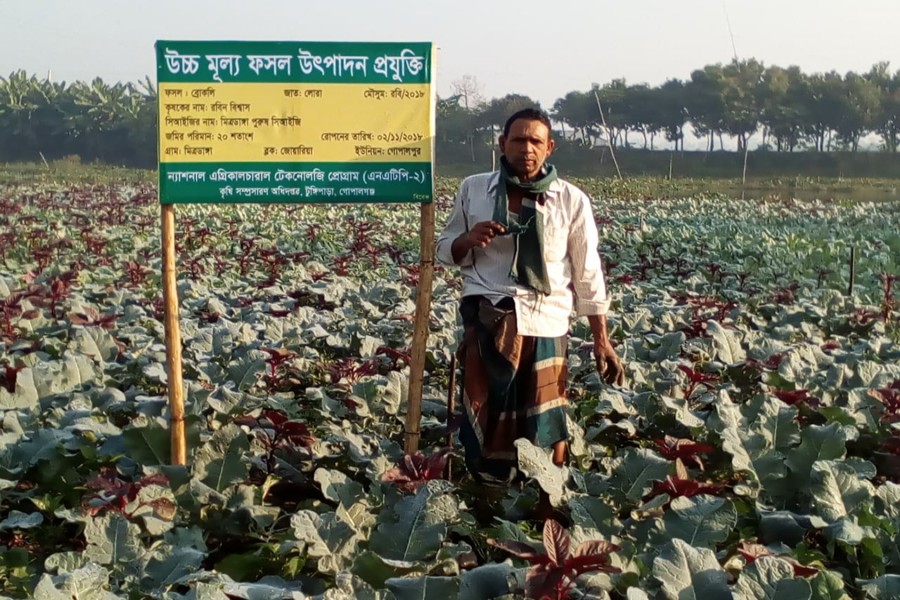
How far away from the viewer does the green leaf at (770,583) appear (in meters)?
2.35

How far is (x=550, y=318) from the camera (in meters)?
3.74

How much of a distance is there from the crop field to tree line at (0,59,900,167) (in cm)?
5342

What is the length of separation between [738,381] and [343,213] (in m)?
15.2

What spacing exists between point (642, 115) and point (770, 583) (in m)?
67.6

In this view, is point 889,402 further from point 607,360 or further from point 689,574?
point 689,574

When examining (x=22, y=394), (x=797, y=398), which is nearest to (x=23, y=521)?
(x=22, y=394)

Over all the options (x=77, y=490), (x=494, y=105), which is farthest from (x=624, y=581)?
(x=494, y=105)

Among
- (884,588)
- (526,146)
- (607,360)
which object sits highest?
(526,146)

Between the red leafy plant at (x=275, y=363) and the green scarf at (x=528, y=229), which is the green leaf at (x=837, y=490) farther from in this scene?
the red leafy plant at (x=275, y=363)

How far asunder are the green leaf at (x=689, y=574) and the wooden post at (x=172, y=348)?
6.16ft

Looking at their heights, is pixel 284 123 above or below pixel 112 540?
above

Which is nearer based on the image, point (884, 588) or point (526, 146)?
point (884, 588)

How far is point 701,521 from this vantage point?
2.87m

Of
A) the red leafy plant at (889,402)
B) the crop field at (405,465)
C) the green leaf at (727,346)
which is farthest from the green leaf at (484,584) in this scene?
the green leaf at (727,346)
